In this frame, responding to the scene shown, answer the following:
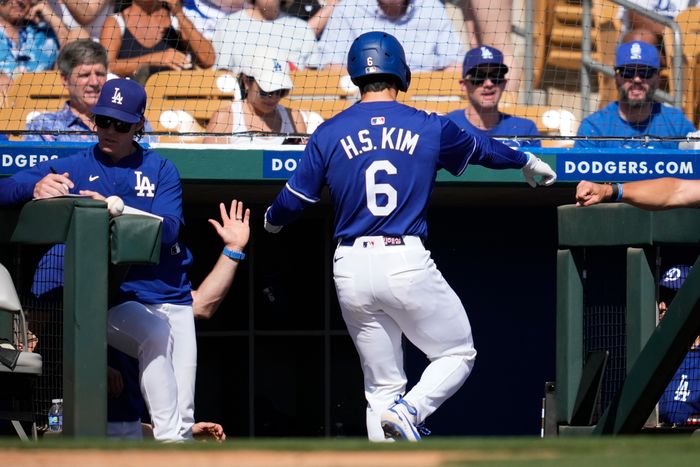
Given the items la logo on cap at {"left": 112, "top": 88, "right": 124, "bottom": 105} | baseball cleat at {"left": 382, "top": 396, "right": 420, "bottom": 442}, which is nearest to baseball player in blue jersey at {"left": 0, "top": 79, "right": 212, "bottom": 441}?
la logo on cap at {"left": 112, "top": 88, "right": 124, "bottom": 105}

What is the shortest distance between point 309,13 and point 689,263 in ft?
11.0

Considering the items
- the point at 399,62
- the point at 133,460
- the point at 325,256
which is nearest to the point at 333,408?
the point at 325,256

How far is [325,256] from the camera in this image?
7906mm

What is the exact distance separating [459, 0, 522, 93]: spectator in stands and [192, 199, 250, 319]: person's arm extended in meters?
3.04

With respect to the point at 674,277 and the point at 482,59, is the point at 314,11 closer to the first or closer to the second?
the point at 482,59

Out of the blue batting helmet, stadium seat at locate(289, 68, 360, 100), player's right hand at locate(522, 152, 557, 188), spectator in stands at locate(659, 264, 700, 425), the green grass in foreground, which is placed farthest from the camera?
stadium seat at locate(289, 68, 360, 100)

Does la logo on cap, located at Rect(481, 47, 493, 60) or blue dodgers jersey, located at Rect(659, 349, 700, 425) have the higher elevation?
la logo on cap, located at Rect(481, 47, 493, 60)

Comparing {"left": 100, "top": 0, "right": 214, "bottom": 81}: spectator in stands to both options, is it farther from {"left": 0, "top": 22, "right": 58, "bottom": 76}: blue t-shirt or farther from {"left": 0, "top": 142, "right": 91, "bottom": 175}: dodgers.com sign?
{"left": 0, "top": 142, "right": 91, "bottom": 175}: dodgers.com sign

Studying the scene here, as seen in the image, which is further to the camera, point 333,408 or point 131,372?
point 333,408

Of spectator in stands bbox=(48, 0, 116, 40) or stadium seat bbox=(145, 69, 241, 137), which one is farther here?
spectator in stands bbox=(48, 0, 116, 40)

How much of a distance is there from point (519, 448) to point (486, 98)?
4.22 metres

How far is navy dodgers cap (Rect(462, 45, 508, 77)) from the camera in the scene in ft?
23.6

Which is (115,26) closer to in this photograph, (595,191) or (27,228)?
(27,228)

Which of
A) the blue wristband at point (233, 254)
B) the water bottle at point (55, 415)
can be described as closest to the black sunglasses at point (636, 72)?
the blue wristband at point (233, 254)
